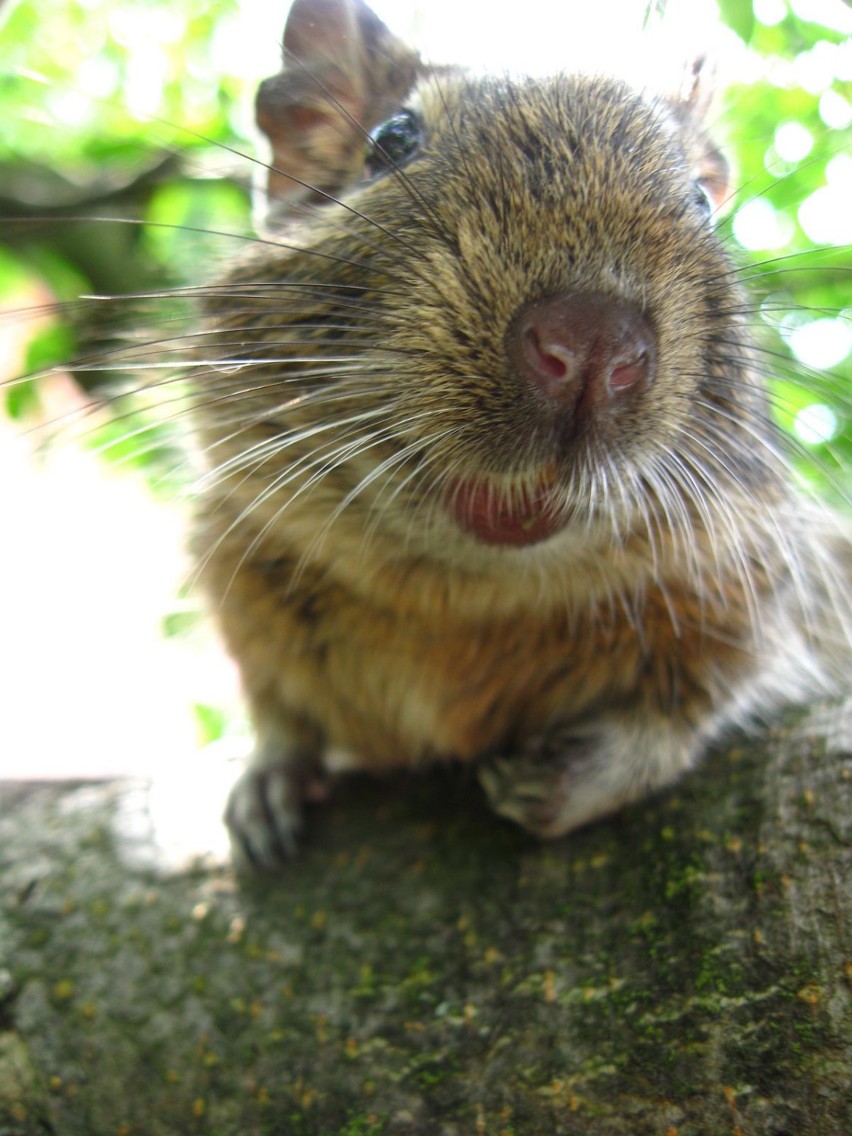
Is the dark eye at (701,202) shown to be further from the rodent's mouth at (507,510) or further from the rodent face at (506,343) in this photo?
the rodent's mouth at (507,510)

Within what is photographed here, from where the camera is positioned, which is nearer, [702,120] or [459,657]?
[459,657]

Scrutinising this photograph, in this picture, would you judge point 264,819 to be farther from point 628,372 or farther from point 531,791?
point 628,372

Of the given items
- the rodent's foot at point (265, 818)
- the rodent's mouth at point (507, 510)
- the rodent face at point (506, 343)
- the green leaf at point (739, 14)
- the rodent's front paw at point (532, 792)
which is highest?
the green leaf at point (739, 14)

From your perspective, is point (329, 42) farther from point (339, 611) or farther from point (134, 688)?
point (134, 688)

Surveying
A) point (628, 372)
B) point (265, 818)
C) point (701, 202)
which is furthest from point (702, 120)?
point (265, 818)

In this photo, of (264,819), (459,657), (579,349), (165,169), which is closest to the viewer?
(579,349)

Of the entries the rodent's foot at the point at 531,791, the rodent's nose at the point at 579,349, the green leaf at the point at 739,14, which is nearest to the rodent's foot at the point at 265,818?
the rodent's foot at the point at 531,791

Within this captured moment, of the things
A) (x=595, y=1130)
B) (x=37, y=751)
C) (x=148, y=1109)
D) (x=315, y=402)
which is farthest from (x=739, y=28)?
(x=37, y=751)
